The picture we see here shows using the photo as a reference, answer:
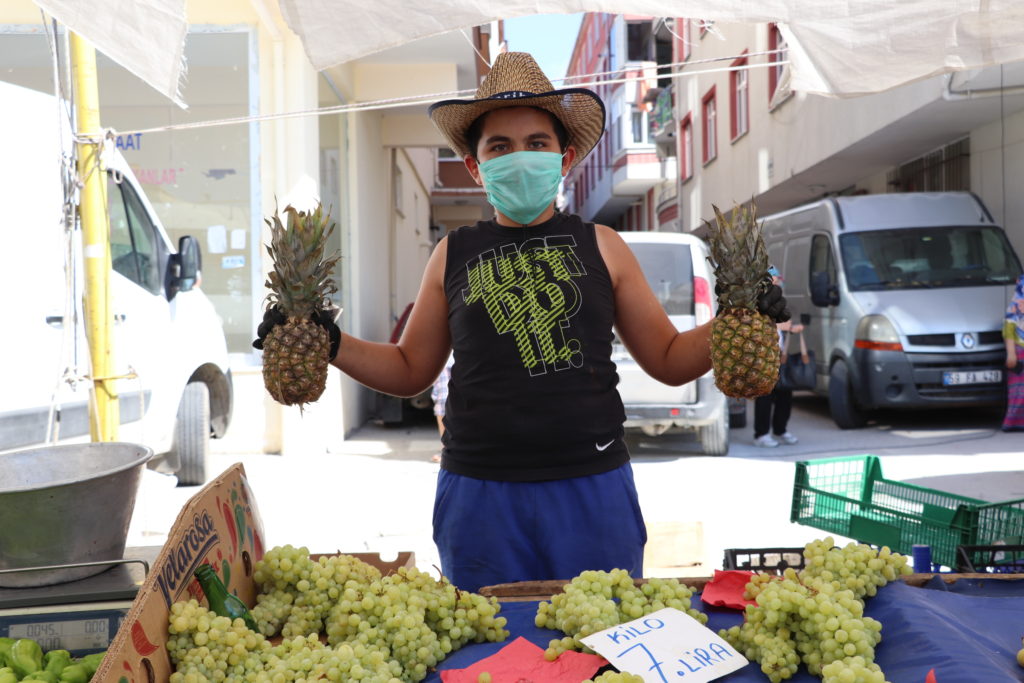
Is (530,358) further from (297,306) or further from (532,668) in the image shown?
(532,668)

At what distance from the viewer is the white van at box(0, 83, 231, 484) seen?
500 centimetres

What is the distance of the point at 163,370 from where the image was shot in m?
7.24

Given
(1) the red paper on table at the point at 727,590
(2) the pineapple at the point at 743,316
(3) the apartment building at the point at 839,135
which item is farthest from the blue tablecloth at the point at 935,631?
(3) the apartment building at the point at 839,135

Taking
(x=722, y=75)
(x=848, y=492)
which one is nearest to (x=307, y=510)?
(x=848, y=492)

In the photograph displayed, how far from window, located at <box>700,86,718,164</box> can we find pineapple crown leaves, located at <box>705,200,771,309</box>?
80.3ft

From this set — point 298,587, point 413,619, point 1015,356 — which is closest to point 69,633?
point 298,587

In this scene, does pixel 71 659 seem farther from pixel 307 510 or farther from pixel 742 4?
pixel 307 510

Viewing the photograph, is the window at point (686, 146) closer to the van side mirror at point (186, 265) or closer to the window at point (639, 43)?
the window at point (639, 43)

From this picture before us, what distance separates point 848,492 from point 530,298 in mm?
3698

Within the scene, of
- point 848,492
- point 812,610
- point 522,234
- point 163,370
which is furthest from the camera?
point 163,370

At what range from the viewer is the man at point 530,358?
2447 millimetres

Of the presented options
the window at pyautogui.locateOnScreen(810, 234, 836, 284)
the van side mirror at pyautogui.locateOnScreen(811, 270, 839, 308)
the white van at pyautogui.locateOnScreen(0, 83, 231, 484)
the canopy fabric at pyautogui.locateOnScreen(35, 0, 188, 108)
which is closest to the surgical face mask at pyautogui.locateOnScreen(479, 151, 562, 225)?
the canopy fabric at pyautogui.locateOnScreen(35, 0, 188, 108)

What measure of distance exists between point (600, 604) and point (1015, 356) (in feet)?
32.5

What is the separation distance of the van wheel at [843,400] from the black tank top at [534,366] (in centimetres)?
981
